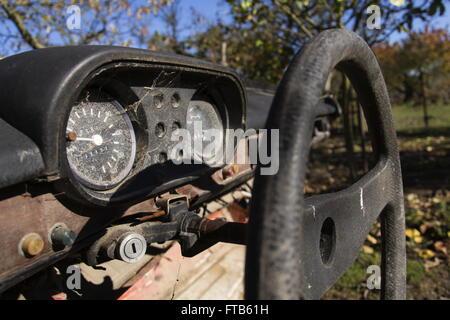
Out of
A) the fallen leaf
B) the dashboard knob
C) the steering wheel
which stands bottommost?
the fallen leaf

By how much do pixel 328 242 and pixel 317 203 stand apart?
144 millimetres

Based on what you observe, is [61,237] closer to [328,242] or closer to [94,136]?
[94,136]

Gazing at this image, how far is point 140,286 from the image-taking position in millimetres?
2127

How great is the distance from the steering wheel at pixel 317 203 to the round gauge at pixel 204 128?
90 cm

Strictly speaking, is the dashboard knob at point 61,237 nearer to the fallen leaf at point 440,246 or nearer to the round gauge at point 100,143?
the round gauge at point 100,143

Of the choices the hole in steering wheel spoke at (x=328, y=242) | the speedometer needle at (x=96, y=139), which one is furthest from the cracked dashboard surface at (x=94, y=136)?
the hole in steering wheel spoke at (x=328, y=242)

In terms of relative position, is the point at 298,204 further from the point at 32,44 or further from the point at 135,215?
the point at 32,44

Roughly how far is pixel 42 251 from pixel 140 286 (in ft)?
3.35

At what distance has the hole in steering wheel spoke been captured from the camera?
1.03 metres

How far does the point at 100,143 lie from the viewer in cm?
151

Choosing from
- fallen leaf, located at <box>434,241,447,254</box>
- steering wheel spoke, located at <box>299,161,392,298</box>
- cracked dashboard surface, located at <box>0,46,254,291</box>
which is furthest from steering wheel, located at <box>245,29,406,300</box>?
fallen leaf, located at <box>434,241,447,254</box>

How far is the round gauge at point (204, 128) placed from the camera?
1.96 metres

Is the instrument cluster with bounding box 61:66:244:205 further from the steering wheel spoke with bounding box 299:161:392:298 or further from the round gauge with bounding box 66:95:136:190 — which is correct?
the steering wheel spoke with bounding box 299:161:392:298

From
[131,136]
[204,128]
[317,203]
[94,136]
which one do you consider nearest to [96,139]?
[94,136]
